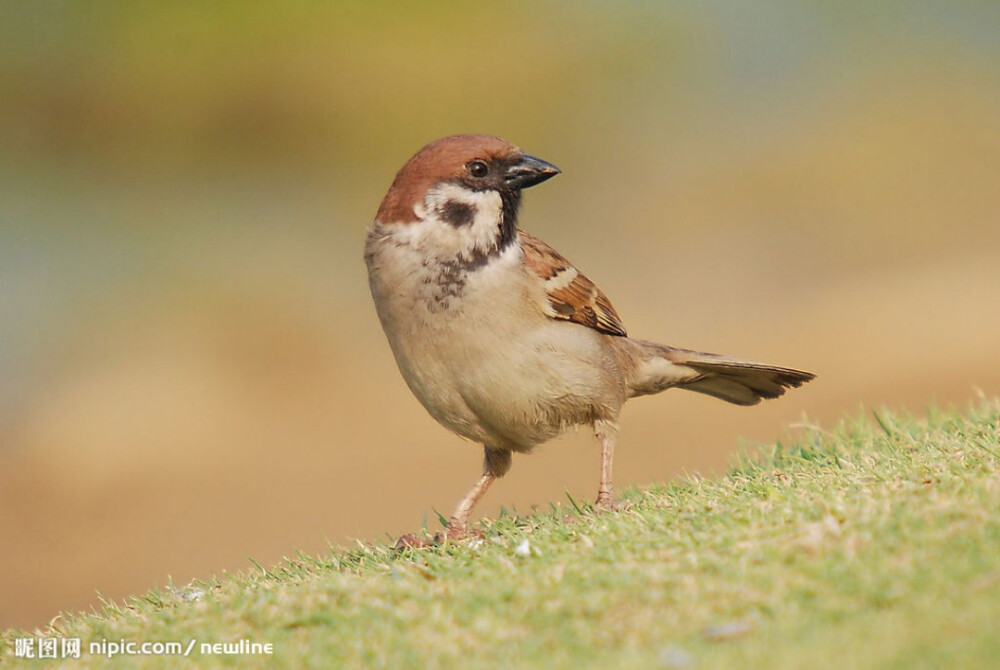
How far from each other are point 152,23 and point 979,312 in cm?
980

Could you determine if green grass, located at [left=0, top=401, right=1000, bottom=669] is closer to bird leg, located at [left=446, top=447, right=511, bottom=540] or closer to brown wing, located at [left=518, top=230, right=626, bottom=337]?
bird leg, located at [left=446, top=447, right=511, bottom=540]

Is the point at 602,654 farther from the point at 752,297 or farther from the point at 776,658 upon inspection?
the point at 752,297

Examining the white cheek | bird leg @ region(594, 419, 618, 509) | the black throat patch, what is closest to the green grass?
bird leg @ region(594, 419, 618, 509)

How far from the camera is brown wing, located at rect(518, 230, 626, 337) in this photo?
17.4 feet

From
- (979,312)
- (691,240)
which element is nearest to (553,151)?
(691,240)

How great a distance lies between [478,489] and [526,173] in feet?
4.57

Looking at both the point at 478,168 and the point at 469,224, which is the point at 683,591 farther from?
the point at 478,168

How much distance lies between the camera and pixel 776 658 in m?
2.80

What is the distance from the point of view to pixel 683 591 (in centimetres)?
331

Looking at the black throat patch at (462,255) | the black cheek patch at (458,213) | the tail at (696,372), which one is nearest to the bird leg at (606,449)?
the tail at (696,372)

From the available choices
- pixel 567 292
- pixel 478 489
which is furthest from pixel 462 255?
pixel 478 489

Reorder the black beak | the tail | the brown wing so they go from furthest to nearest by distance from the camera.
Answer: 1. the tail
2. the brown wing
3. the black beak

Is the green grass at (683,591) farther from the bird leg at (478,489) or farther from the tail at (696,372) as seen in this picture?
the tail at (696,372)

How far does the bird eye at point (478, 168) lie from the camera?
16.7 ft
